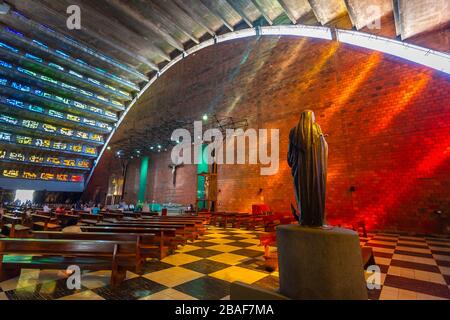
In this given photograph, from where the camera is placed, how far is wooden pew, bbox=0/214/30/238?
3.56 metres

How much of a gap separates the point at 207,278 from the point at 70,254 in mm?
1619

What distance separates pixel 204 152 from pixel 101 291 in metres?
9.02

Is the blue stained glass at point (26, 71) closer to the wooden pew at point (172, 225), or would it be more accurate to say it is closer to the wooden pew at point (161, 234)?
the wooden pew at point (172, 225)

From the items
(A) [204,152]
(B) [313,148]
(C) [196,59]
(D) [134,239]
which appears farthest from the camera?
(C) [196,59]

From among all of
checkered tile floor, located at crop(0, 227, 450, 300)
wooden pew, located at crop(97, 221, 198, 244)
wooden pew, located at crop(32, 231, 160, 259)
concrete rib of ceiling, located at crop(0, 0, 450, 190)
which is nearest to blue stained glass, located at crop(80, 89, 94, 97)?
concrete rib of ceiling, located at crop(0, 0, 450, 190)

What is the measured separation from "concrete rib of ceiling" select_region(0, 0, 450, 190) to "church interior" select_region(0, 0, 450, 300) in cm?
9

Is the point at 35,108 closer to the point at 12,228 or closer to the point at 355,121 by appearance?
the point at 12,228

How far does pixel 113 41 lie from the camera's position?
14.0m

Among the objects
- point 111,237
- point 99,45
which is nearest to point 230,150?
point 111,237

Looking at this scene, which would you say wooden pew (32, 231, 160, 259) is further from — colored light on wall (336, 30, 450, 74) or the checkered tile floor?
colored light on wall (336, 30, 450, 74)

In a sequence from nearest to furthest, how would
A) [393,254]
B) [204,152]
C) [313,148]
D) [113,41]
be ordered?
[313,148] → [393,254] → [204,152] → [113,41]

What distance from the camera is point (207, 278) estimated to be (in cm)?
252
